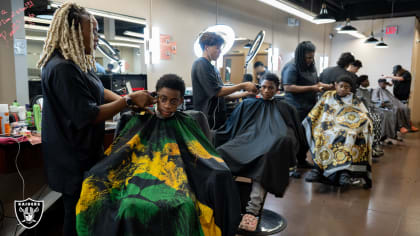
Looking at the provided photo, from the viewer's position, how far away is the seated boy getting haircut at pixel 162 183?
1.26 metres

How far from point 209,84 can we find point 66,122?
4.02 ft

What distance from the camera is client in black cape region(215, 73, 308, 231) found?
80.4 inches

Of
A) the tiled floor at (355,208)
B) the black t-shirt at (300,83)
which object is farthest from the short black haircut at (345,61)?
the tiled floor at (355,208)

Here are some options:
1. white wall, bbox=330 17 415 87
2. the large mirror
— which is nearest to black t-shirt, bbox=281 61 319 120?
the large mirror

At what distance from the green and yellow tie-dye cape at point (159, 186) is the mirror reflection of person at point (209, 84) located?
2.22 ft

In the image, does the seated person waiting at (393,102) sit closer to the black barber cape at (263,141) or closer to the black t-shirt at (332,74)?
the black t-shirt at (332,74)

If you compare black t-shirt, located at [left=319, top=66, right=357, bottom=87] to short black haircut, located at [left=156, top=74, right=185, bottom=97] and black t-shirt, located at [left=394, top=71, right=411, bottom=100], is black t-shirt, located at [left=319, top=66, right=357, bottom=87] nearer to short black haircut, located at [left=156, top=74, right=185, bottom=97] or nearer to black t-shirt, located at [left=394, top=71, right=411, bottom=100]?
short black haircut, located at [left=156, top=74, right=185, bottom=97]

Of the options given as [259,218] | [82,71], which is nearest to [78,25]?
[82,71]

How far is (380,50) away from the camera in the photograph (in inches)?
311

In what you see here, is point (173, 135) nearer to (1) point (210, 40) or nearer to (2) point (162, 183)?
(2) point (162, 183)

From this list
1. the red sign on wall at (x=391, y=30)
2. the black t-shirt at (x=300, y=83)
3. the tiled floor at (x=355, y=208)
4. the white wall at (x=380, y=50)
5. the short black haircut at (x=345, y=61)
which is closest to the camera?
the tiled floor at (x=355, y=208)

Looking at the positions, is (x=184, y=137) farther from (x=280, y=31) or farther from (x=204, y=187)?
(x=280, y=31)

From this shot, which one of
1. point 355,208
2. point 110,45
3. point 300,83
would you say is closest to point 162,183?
point 355,208

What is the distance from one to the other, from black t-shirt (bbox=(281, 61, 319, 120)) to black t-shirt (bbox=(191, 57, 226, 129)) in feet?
3.89
